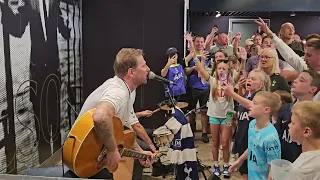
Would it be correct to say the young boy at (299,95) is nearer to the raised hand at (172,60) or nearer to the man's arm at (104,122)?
the man's arm at (104,122)

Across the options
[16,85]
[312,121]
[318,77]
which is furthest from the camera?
[16,85]

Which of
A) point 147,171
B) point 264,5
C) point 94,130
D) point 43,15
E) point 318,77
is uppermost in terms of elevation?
point 264,5

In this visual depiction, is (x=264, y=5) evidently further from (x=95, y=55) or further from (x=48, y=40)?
(x=48, y=40)

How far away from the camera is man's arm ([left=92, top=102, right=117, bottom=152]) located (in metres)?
2.21

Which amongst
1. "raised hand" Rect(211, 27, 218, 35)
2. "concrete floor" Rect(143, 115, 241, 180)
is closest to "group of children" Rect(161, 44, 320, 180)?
"concrete floor" Rect(143, 115, 241, 180)

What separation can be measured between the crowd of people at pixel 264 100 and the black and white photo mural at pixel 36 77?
1.30 m

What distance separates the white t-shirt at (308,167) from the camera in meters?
1.80

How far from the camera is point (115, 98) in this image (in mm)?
2357

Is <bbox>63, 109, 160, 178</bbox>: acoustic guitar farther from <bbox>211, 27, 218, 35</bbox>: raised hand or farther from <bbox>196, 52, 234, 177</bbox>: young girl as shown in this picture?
<bbox>211, 27, 218, 35</bbox>: raised hand

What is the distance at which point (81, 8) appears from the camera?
5281 mm

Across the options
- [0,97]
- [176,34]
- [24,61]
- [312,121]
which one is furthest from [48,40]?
[312,121]

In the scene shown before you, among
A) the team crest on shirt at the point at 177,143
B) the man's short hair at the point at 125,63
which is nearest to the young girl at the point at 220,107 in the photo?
the team crest on shirt at the point at 177,143

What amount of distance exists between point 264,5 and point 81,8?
2942 millimetres

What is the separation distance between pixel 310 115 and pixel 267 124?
2.44 ft
